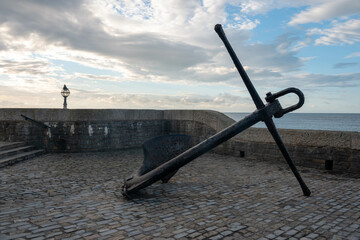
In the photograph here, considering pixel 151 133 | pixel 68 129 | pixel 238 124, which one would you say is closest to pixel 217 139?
pixel 238 124

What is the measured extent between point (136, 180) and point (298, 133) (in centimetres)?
480

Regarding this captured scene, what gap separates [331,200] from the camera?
173 inches

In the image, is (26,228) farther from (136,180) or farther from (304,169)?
(304,169)

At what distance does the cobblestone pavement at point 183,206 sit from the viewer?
126 inches

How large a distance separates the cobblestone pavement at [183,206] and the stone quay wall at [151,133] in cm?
61

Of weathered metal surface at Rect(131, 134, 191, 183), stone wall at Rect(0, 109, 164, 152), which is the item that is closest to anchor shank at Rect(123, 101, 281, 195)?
weathered metal surface at Rect(131, 134, 191, 183)

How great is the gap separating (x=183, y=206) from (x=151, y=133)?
750 centimetres

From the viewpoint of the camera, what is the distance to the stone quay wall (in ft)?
22.0

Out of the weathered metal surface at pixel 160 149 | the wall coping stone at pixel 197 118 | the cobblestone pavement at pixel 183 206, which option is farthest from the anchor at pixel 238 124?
the wall coping stone at pixel 197 118

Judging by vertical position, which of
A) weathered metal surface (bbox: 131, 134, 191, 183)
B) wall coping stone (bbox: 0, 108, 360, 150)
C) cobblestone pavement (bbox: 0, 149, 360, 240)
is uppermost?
wall coping stone (bbox: 0, 108, 360, 150)

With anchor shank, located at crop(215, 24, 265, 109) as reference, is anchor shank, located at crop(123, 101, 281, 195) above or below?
below

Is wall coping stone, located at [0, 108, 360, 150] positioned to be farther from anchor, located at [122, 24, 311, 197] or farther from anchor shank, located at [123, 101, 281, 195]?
anchor shank, located at [123, 101, 281, 195]

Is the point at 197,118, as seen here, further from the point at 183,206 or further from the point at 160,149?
the point at 183,206

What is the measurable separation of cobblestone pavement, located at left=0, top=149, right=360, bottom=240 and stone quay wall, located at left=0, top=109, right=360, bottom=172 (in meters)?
0.61
